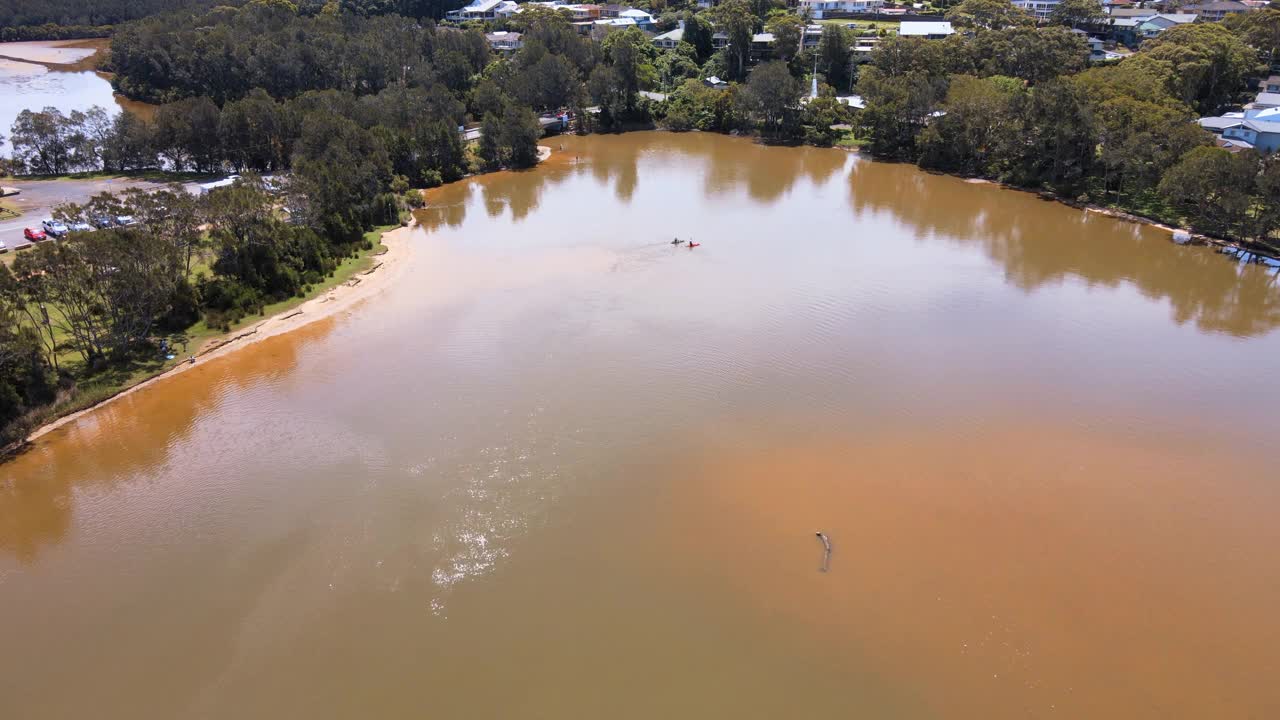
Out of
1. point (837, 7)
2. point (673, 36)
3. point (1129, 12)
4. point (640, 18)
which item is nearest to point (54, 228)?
point (673, 36)

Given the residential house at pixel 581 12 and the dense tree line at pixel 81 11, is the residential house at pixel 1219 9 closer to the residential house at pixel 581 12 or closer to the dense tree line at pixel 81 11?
the residential house at pixel 581 12

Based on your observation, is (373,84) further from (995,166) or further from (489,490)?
(489,490)

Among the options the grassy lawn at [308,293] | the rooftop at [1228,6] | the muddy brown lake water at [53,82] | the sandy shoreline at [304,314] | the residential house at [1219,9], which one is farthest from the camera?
the residential house at [1219,9]

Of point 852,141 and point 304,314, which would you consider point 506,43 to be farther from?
point 304,314

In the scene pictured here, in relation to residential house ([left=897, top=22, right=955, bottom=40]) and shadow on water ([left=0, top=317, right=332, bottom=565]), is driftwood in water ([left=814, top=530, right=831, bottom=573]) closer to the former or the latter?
shadow on water ([left=0, top=317, right=332, bottom=565])

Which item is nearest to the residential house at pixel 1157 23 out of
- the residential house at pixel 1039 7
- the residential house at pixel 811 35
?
the residential house at pixel 1039 7

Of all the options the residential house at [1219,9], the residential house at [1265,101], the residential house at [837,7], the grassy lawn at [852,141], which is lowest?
the grassy lawn at [852,141]
